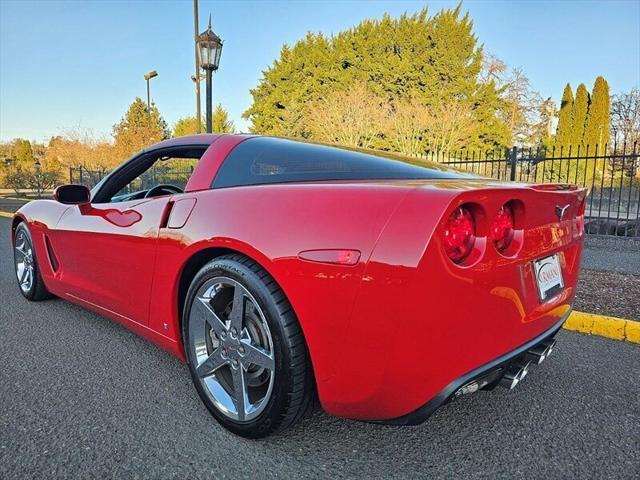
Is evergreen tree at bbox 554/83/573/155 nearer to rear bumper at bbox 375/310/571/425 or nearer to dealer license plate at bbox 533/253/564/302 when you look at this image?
dealer license plate at bbox 533/253/564/302

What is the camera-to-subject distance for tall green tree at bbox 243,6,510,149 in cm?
2966

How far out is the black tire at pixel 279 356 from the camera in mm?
1615

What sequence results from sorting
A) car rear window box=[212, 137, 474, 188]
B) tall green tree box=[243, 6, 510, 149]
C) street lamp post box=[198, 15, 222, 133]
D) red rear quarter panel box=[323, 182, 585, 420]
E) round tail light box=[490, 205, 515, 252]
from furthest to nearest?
tall green tree box=[243, 6, 510, 149], street lamp post box=[198, 15, 222, 133], car rear window box=[212, 137, 474, 188], round tail light box=[490, 205, 515, 252], red rear quarter panel box=[323, 182, 585, 420]

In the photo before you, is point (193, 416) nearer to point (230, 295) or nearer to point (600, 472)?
point (230, 295)

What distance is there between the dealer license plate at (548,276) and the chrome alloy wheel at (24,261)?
365 centimetres

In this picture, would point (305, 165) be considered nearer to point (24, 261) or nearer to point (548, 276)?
point (548, 276)

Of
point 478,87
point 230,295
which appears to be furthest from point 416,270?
point 478,87

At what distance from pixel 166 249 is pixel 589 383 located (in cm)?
224

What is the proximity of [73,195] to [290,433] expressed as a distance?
2.05m

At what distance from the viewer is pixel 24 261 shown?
381 centimetres

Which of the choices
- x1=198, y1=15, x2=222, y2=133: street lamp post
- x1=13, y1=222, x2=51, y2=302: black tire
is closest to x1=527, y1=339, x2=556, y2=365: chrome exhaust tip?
x1=13, y1=222, x2=51, y2=302: black tire

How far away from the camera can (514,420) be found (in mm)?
1994

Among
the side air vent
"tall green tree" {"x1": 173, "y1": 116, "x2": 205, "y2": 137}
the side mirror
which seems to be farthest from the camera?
"tall green tree" {"x1": 173, "y1": 116, "x2": 205, "y2": 137}

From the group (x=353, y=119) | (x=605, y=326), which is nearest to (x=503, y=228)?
(x=605, y=326)
